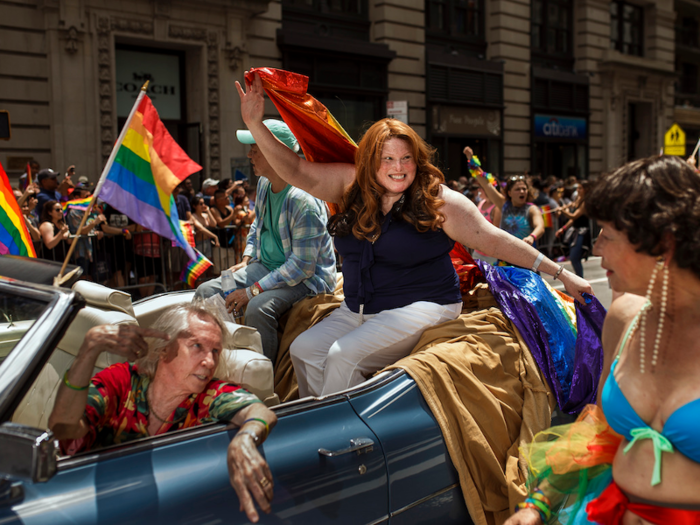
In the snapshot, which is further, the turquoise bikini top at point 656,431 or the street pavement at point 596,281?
the street pavement at point 596,281

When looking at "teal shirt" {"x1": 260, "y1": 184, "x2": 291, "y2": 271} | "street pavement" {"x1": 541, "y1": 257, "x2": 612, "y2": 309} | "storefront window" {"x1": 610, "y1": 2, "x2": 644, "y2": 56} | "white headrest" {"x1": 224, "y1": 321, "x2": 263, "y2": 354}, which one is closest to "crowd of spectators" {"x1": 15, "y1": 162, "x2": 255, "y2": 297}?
"teal shirt" {"x1": 260, "y1": 184, "x2": 291, "y2": 271}

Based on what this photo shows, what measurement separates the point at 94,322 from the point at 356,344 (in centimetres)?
114

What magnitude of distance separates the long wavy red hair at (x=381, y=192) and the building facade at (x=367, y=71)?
1.79 feet

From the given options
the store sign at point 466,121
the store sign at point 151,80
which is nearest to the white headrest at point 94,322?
the store sign at point 151,80

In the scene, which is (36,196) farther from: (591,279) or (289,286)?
(591,279)

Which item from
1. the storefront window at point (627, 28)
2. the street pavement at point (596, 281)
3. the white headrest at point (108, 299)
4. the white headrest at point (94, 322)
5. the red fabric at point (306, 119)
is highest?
the storefront window at point (627, 28)

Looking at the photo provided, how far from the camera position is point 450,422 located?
260 cm

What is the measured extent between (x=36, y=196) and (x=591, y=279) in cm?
878

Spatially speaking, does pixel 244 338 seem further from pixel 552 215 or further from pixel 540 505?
pixel 552 215

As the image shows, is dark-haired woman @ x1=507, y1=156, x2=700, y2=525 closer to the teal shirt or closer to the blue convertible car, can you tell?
the blue convertible car

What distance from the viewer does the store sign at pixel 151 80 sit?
13984 mm

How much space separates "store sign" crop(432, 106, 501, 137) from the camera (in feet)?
66.6

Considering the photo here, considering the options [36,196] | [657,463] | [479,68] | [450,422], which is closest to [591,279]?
[36,196]

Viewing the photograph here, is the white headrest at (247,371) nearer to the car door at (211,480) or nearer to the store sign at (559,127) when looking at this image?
the car door at (211,480)
